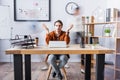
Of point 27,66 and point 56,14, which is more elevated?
point 56,14

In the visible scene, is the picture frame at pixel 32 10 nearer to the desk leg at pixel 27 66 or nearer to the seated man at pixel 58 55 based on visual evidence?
the seated man at pixel 58 55

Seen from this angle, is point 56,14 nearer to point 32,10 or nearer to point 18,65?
point 32,10

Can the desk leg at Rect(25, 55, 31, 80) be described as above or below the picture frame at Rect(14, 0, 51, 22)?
below

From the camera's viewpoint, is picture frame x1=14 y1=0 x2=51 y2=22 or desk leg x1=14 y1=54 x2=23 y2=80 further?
picture frame x1=14 y1=0 x2=51 y2=22

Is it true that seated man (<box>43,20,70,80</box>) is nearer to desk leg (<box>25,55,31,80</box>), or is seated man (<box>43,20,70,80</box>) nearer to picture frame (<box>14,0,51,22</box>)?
desk leg (<box>25,55,31,80</box>)

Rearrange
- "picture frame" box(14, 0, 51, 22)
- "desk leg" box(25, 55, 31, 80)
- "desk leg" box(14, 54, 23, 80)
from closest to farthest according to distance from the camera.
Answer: "desk leg" box(14, 54, 23, 80)
"desk leg" box(25, 55, 31, 80)
"picture frame" box(14, 0, 51, 22)

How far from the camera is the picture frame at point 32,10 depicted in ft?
15.0

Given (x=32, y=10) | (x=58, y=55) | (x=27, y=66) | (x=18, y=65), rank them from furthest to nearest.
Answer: (x=32, y=10)
(x=58, y=55)
(x=27, y=66)
(x=18, y=65)

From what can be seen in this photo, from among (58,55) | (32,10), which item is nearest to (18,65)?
(58,55)

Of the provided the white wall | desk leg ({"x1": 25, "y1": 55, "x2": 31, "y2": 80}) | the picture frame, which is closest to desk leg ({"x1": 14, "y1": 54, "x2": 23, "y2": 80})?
desk leg ({"x1": 25, "y1": 55, "x2": 31, "y2": 80})

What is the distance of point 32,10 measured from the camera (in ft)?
15.1

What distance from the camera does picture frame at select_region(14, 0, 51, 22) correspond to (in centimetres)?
458

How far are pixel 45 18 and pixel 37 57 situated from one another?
110 centimetres

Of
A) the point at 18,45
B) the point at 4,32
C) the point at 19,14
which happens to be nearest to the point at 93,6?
the point at 19,14
